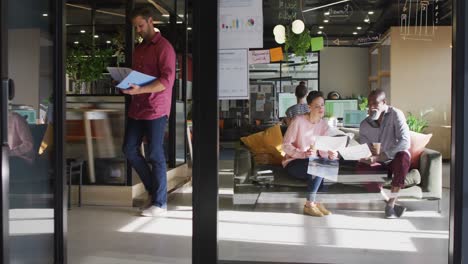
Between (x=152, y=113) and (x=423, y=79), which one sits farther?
(x=152, y=113)

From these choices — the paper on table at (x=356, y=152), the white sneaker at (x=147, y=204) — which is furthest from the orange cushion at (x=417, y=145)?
the white sneaker at (x=147, y=204)

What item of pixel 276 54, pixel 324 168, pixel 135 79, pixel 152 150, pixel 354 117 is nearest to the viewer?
pixel 276 54

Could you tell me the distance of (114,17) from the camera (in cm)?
648

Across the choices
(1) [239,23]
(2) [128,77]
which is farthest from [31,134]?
(2) [128,77]

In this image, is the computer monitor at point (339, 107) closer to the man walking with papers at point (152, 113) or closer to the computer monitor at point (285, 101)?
the computer monitor at point (285, 101)

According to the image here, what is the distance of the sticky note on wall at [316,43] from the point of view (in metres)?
3.52

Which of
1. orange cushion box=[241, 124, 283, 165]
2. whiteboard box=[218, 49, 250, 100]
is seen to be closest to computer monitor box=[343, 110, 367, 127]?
orange cushion box=[241, 124, 283, 165]

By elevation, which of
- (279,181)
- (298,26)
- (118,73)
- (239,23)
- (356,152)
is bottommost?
(279,181)

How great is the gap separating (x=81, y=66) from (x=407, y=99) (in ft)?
11.8

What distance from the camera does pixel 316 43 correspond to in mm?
3541

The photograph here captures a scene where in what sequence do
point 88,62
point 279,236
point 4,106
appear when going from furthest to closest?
1. point 88,62
2. point 279,236
3. point 4,106

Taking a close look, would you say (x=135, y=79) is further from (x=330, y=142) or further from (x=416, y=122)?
(x=416, y=122)

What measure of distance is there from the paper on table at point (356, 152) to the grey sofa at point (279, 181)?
0.24 ft

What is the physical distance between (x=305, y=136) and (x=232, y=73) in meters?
1.05
